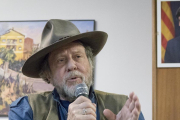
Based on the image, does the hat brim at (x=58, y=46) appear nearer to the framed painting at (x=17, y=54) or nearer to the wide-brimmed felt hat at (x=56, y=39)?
the wide-brimmed felt hat at (x=56, y=39)

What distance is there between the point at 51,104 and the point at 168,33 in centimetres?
110

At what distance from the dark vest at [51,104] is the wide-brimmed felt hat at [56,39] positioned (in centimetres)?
17

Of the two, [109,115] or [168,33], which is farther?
[168,33]

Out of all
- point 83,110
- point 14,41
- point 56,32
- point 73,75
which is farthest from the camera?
point 14,41

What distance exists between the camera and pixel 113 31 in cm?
212

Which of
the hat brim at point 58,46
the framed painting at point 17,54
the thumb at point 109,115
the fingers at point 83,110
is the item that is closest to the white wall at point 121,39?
the framed painting at point 17,54

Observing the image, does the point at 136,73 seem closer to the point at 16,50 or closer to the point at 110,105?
the point at 110,105

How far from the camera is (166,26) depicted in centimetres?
175

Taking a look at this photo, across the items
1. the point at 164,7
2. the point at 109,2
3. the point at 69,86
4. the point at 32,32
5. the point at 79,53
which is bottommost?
the point at 69,86

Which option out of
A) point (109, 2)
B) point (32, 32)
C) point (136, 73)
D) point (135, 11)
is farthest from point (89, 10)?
point (136, 73)

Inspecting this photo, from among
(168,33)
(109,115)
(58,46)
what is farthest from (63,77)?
(168,33)

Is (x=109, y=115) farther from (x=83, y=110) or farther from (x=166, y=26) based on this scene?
(x=166, y=26)

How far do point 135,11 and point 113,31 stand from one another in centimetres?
28

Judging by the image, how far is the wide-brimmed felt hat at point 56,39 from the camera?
1.12 m
